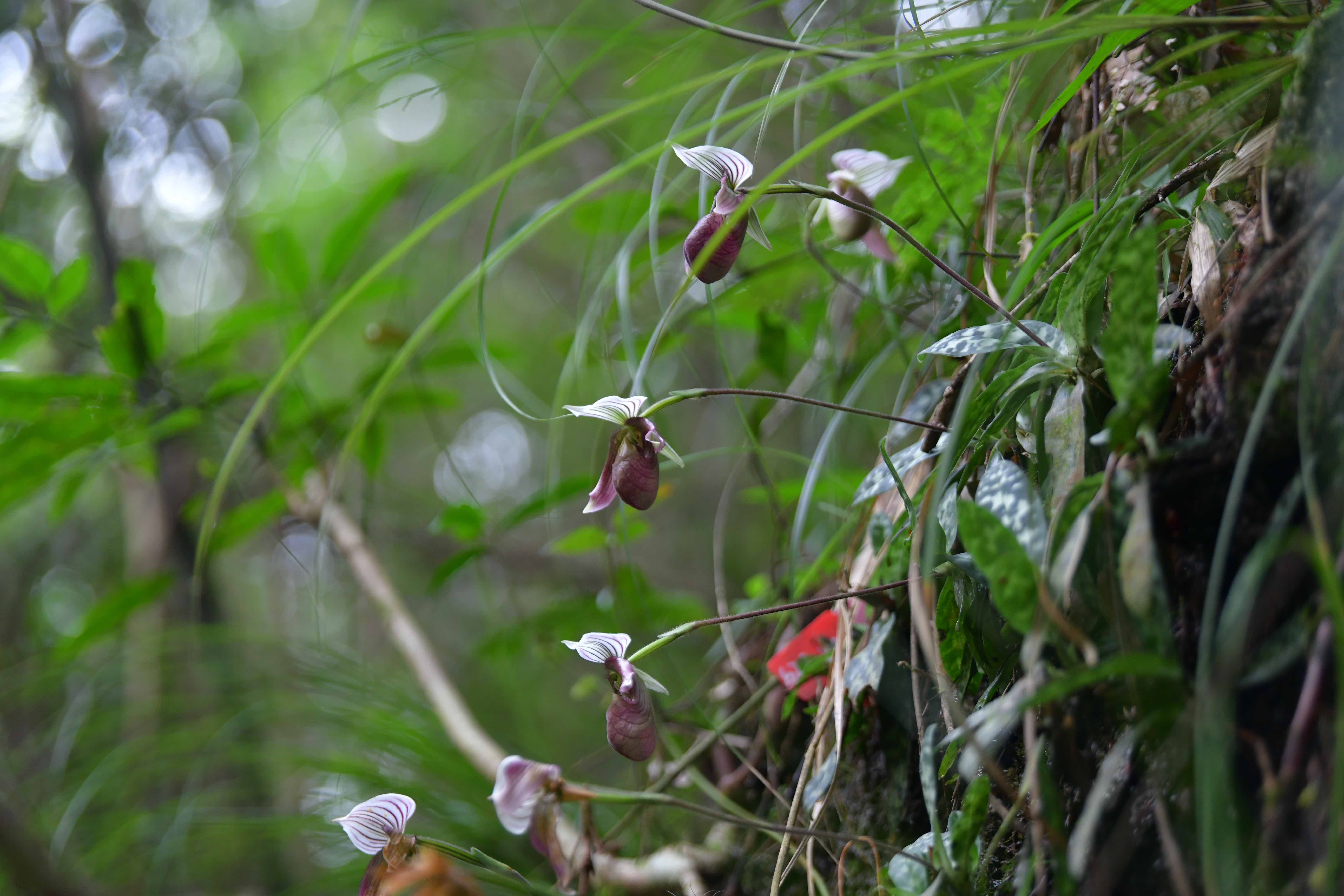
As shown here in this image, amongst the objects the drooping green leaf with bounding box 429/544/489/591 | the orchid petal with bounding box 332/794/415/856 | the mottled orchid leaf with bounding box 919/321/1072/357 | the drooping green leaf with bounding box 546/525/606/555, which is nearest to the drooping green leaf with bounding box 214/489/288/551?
the drooping green leaf with bounding box 429/544/489/591

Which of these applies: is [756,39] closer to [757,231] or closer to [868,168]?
[757,231]

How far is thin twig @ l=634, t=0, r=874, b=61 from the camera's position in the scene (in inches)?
13.6

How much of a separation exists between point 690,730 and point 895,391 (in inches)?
31.2

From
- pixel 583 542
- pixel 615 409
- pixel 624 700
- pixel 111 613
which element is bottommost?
pixel 111 613

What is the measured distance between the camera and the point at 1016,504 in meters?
0.34

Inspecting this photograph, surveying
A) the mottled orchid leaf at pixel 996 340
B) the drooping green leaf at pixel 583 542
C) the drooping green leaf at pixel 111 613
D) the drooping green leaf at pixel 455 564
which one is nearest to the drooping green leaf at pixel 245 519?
the drooping green leaf at pixel 111 613

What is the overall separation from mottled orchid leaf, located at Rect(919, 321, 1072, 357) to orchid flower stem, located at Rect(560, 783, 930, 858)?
0.24 metres

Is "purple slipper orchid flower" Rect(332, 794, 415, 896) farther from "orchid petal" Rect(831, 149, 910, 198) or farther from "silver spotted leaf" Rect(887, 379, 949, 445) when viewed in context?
"orchid petal" Rect(831, 149, 910, 198)

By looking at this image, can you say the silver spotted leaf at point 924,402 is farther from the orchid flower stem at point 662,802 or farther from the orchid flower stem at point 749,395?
the orchid flower stem at point 662,802

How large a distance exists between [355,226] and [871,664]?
0.86m

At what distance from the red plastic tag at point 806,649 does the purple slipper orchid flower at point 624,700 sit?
6.3 inches

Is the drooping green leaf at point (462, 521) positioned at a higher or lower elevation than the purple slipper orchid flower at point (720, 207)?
lower

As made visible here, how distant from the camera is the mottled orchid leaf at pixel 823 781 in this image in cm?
43

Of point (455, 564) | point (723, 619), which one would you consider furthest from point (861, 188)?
point (455, 564)
